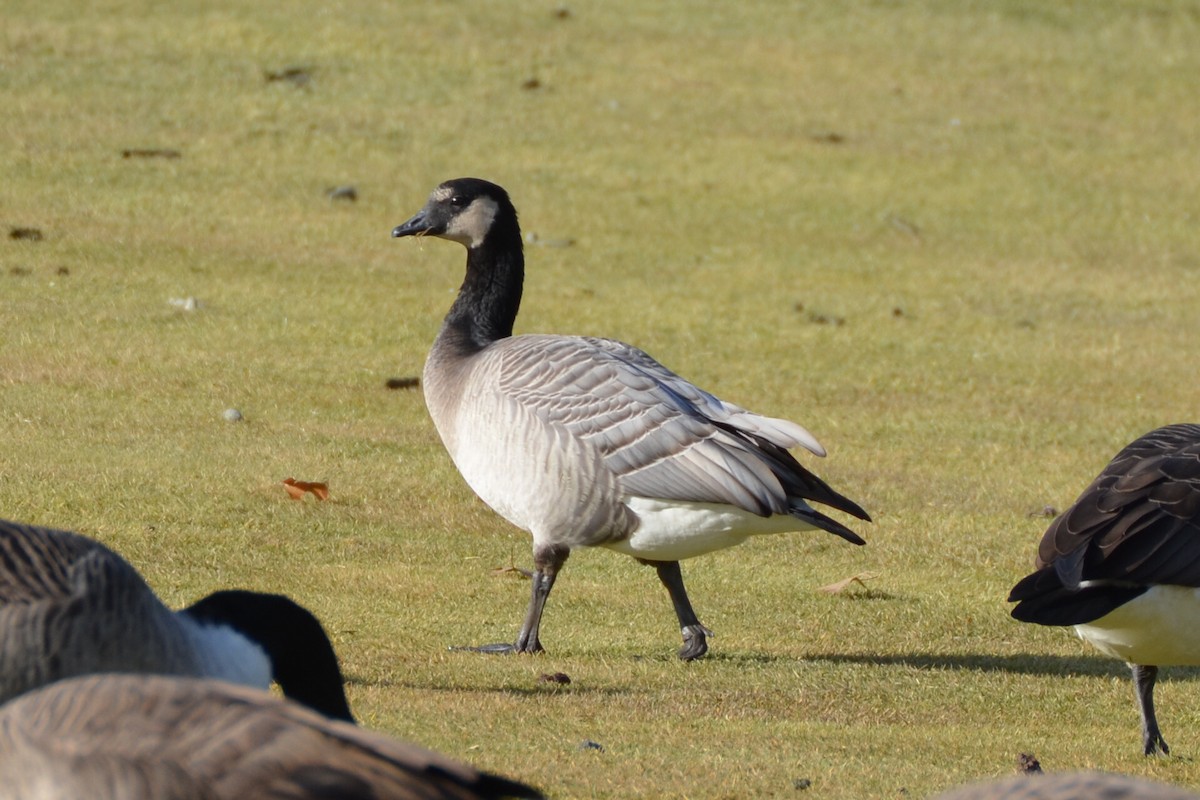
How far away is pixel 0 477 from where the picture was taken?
10062 mm

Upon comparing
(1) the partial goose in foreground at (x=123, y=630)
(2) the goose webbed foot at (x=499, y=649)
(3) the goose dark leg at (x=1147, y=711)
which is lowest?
(2) the goose webbed foot at (x=499, y=649)

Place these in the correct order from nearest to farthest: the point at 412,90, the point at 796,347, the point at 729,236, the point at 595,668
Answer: the point at 595,668 < the point at 796,347 < the point at 729,236 < the point at 412,90

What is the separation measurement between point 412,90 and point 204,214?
5090mm

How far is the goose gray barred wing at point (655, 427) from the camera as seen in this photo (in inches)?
304

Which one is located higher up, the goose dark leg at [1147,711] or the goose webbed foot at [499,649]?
the goose dark leg at [1147,711]

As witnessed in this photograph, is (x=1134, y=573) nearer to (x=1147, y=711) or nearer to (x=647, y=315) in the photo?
(x=1147, y=711)

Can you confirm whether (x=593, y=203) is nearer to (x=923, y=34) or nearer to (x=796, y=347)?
(x=796, y=347)

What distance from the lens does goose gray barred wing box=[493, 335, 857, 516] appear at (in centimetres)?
773

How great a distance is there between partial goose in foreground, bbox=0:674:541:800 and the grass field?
2.56 m

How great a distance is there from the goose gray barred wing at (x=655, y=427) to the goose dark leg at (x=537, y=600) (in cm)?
50

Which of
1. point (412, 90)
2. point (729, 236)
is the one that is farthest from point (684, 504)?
point (412, 90)

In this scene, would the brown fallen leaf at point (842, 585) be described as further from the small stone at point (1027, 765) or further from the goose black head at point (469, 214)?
the small stone at point (1027, 765)

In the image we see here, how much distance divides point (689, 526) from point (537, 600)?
80 centimetres

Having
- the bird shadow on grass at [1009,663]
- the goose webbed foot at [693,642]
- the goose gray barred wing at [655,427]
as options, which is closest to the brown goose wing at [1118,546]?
the goose gray barred wing at [655,427]
